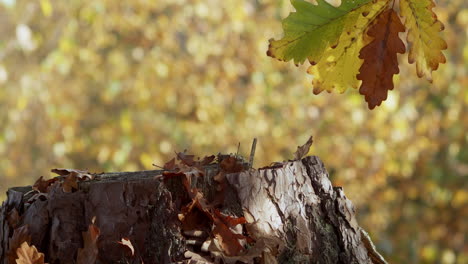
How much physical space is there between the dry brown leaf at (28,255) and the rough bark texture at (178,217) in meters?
0.05

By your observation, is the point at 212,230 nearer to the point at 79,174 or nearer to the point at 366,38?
the point at 79,174

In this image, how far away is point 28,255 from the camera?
5.14ft

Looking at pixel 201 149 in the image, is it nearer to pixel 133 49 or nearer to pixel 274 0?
pixel 133 49

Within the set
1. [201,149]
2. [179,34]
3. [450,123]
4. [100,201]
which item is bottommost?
[100,201]

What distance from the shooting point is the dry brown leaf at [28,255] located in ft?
5.11

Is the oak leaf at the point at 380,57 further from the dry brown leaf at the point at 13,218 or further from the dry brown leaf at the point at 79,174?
the dry brown leaf at the point at 13,218

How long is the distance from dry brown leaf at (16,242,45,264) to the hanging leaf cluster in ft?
2.17

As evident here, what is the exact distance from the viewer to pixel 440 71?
9.05 metres

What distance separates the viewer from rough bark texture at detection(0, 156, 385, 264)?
158 cm

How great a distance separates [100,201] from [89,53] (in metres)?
8.36

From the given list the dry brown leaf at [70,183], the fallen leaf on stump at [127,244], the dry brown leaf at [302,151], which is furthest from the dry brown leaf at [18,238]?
the dry brown leaf at [302,151]

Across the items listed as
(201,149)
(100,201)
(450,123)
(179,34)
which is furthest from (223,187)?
(179,34)

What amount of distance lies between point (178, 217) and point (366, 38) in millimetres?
568

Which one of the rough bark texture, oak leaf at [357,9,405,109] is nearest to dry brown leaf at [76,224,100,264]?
the rough bark texture
